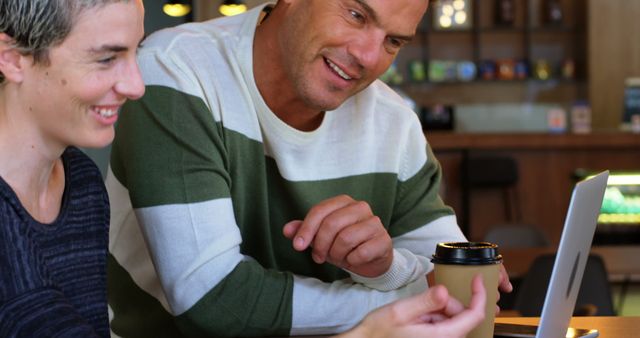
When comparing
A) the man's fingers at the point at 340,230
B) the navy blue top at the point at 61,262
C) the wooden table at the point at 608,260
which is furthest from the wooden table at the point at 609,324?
the wooden table at the point at 608,260

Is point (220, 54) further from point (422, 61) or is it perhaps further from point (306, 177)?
point (422, 61)

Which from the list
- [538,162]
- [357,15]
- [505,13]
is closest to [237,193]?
[357,15]

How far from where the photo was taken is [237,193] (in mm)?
1845

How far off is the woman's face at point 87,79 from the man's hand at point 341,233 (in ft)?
1.23

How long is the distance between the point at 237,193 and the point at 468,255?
56 centimetres

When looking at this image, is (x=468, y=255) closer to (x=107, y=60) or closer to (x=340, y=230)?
(x=340, y=230)

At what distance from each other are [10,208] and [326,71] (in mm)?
690

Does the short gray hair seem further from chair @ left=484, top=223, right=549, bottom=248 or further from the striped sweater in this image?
chair @ left=484, top=223, right=549, bottom=248

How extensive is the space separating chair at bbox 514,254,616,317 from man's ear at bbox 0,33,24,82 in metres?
2.94

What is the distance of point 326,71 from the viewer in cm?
184

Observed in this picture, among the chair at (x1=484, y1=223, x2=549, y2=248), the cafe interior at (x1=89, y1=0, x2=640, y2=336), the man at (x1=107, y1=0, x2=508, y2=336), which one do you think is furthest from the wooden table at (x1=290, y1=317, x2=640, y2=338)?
the cafe interior at (x1=89, y1=0, x2=640, y2=336)

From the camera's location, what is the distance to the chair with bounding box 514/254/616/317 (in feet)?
13.2

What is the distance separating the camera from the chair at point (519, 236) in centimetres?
534

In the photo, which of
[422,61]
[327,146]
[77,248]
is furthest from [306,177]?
[422,61]
